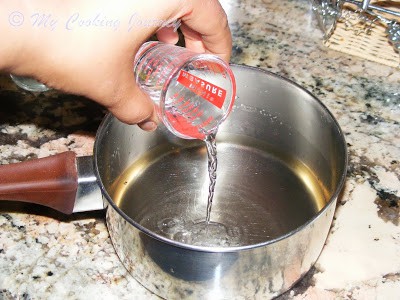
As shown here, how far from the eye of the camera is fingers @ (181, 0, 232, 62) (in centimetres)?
54

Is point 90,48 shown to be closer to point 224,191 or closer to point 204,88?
point 204,88

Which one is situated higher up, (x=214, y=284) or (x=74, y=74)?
(x=74, y=74)

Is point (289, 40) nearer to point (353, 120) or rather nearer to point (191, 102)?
point (353, 120)

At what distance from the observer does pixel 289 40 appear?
90cm

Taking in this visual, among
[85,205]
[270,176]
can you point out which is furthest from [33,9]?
[270,176]

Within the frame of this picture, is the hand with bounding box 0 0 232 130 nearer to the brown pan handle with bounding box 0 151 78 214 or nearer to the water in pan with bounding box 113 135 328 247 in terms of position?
the brown pan handle with bounding box 0 151 78 214

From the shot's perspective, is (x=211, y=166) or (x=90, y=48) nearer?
(x=90, y=48)

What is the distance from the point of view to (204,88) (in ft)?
2.08

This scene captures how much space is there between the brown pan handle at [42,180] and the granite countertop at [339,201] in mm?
81

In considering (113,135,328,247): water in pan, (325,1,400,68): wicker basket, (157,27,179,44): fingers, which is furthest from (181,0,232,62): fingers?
(325,1,400,68): wicker basket

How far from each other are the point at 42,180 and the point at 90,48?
153mm

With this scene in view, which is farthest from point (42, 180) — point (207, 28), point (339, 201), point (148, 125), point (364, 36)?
point (364, 36)

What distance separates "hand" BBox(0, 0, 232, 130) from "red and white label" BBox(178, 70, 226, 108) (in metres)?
0.11

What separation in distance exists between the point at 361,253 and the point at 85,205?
0.93 ft
